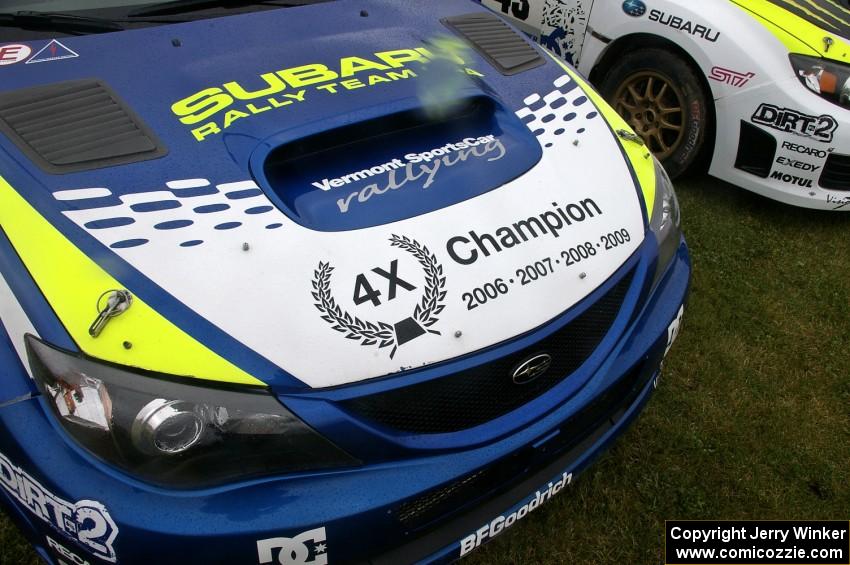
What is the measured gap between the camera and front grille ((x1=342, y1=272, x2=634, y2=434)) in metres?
1.57

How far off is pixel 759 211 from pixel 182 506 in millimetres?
3622

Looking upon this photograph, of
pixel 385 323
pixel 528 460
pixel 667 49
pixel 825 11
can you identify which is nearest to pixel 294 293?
pixel 385 323

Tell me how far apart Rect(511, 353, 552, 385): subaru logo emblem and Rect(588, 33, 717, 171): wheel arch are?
265 centimetres

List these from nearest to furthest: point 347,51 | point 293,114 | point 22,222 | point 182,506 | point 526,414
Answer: point 182,506
point 22,222
point 526,414
point 293,114
point 347,51

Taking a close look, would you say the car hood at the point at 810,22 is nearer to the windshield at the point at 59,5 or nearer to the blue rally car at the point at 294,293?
the blue rally car at the point at 294,293

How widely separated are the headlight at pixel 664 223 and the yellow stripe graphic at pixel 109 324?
1267mm

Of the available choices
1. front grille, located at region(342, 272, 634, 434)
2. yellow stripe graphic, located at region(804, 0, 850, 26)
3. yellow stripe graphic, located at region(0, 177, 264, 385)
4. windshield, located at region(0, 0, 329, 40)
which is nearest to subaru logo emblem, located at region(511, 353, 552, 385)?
front grille, located at region(342, 272, 634, 434)

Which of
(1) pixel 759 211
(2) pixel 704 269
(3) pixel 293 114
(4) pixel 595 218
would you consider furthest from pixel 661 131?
(3) pixel 293 114

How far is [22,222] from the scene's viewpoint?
5.24 feet

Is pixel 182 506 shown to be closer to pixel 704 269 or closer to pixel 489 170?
pixel 489 170

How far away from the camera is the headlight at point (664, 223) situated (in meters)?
2.13

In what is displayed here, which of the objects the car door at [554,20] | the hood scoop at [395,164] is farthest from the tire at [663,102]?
the hood scoop at [395,164]

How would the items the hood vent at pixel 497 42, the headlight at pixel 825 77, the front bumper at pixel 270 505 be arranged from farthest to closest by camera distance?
the headlight at pixel 825 77 < the hood vent at pixel 497 42 < the front bumper at pixel 270 505

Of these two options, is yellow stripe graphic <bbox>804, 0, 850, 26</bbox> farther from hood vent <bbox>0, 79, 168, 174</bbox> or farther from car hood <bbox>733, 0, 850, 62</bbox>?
hood vent <bbox>0, 79, 168, 174</bbox>
